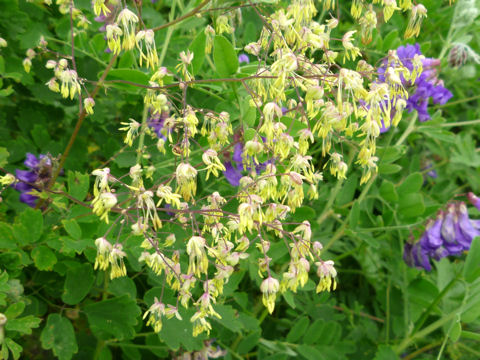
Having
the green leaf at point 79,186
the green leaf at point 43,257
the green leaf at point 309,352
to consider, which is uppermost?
the green leaf at point 79,186

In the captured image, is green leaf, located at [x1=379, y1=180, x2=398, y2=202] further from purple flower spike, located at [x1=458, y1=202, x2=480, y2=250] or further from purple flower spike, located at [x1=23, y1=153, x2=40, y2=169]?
purple flower spike, located at [x1=23, y1=153, x2=40, y2=169]

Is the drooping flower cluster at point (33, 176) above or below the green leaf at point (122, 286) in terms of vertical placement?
above

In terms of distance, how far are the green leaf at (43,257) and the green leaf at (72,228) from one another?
0.07m

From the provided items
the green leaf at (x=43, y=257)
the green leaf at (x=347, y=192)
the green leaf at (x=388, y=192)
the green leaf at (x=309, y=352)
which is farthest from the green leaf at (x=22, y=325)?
the green leaf at (x=388, y=192)

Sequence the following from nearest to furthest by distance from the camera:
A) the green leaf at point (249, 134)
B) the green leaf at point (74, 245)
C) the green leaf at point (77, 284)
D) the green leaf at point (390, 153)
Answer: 1. the green leaf at point (249, 134)
2. the green leaf at point (74, 245)
3. the green leaf at point (77, 284)
4. the green leaf at point (390, 153)

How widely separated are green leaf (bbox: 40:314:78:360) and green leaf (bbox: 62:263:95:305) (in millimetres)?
47

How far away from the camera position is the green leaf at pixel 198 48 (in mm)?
1020

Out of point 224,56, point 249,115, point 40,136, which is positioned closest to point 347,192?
point 249,115

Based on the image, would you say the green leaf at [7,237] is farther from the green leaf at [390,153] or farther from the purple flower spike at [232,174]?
the green leaf at [390,153]

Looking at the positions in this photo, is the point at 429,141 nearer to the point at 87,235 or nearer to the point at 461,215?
the point at 461,215

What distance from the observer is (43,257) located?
41.2 inches

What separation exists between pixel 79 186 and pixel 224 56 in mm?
431

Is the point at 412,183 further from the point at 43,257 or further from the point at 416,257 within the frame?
the point at 43,257

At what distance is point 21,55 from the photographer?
1489mm
